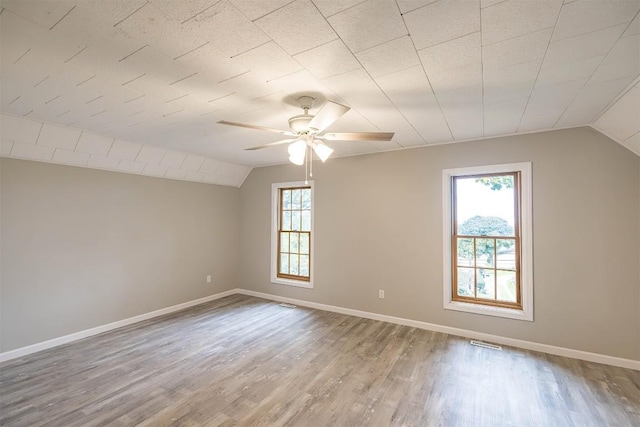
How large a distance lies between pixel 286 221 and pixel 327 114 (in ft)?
11.6

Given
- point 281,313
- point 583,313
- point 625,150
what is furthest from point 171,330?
point 625,150

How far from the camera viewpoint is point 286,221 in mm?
5379

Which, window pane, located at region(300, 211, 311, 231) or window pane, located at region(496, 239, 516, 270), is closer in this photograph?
window pane, located at region(496, 239, 516, 270)

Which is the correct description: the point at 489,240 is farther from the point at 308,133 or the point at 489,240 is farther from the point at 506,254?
the point at 308,133

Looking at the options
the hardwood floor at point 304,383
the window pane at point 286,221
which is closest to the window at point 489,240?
the hardwood floor at point 304,383

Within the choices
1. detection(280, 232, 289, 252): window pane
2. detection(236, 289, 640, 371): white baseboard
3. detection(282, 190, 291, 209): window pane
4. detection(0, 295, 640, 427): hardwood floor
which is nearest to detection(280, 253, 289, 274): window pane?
detection(280, 232, 289, 252): window pane

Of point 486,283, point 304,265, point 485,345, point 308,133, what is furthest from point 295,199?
point 485,345

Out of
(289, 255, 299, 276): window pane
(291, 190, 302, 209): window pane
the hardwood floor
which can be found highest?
(291, 190, 302, 209): window pane

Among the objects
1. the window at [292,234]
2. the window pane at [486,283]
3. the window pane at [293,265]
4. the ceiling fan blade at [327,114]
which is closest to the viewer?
the ceiling fan blade at [327,114]

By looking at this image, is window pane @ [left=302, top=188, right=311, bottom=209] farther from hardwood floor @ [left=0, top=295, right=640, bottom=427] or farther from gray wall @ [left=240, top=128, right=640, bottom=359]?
hardwood floor @ [left=0, top=295, right=640, bottom=427]

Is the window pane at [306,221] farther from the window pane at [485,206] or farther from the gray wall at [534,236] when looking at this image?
the window pane at [485,206]

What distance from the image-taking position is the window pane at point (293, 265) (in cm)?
520

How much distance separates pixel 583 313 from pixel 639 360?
0.57m

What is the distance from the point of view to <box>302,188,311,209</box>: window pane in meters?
5.07
